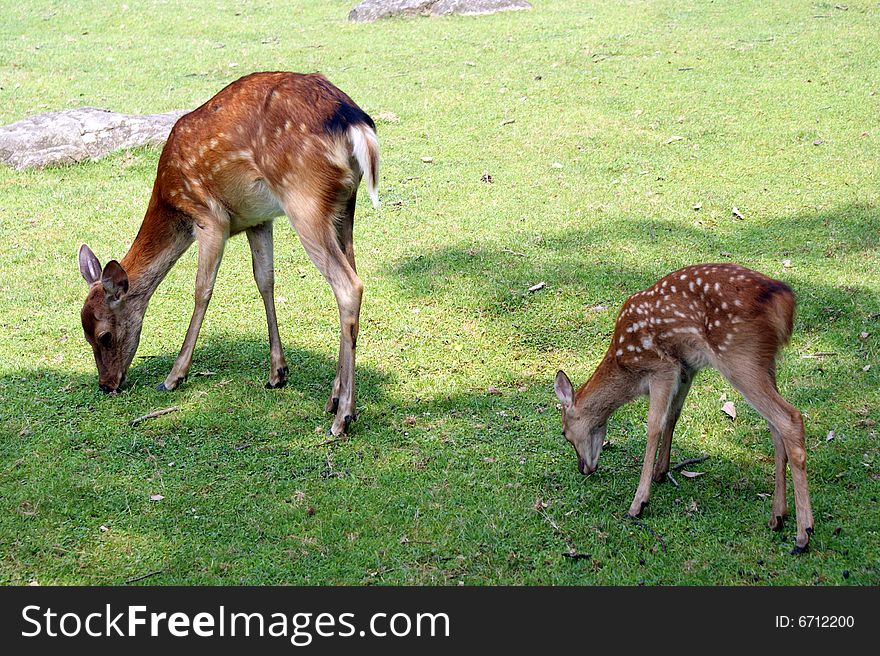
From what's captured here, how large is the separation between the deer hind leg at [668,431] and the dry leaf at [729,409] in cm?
71

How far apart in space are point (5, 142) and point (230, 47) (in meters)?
5.08

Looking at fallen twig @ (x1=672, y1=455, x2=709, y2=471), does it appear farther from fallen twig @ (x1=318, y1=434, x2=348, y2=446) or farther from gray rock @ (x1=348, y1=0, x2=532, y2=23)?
gray rock @ (x1=348, y1=0, x2=532, y2=23)

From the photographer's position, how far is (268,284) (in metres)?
5.97

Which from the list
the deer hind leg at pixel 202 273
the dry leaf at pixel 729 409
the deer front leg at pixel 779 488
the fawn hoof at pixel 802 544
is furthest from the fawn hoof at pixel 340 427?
the fawn hoof at pixel 802 544

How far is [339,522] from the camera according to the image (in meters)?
4.50

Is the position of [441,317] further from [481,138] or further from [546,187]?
[481,138]

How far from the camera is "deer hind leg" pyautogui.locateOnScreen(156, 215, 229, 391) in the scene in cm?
571

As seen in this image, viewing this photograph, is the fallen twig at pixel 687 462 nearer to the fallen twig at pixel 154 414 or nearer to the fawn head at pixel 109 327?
the fallen twig at pixel 154 414

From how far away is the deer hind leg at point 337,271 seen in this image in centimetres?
522

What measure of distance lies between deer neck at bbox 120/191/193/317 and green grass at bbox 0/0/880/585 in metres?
0.53

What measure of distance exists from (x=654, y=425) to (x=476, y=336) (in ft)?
7.09

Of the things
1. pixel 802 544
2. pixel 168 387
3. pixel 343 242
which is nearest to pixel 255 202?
pixel 343 242

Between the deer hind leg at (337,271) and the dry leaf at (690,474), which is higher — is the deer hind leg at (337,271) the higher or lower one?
the higher one

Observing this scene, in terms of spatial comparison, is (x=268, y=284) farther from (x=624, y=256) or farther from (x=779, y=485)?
(x=779, y=485)
